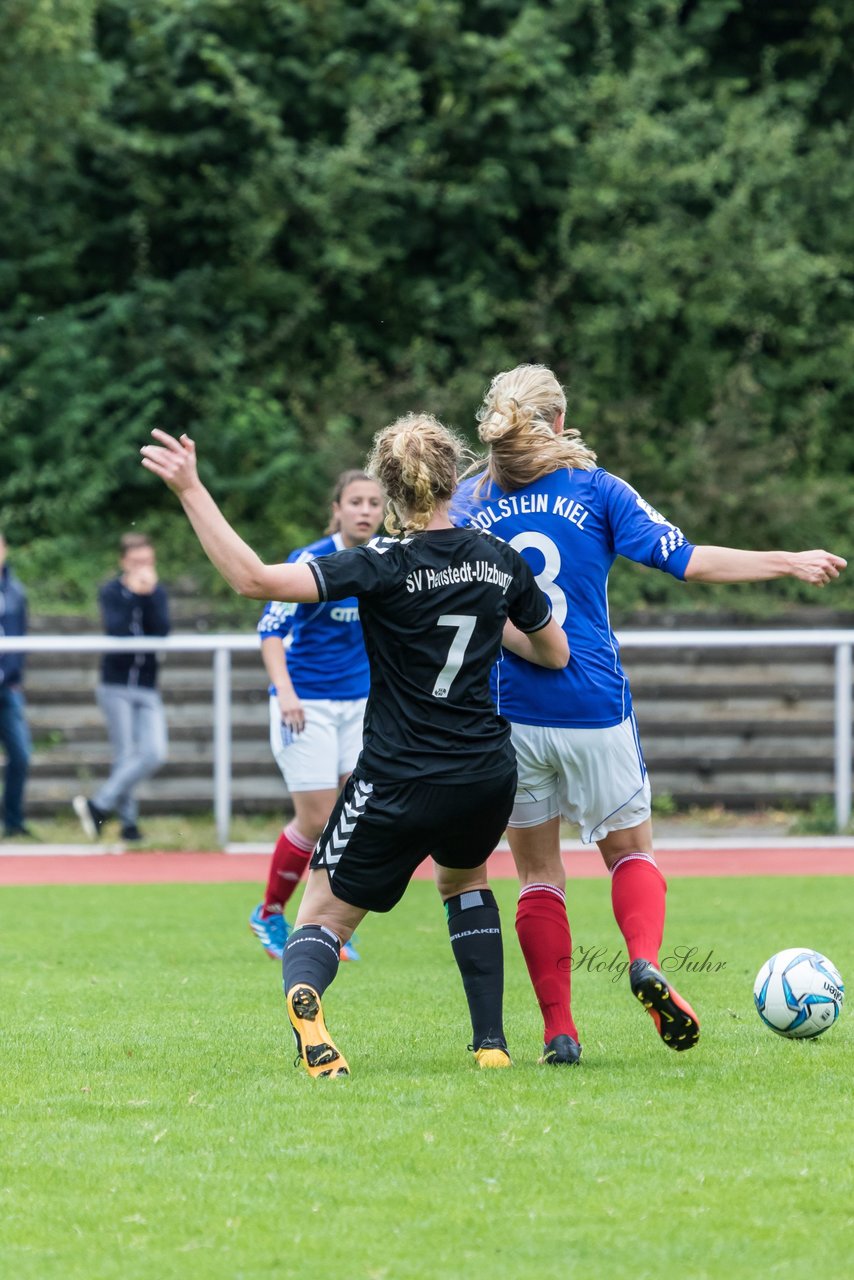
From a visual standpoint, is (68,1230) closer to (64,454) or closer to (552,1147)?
(552,1147)

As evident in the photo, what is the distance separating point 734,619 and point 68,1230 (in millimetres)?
13496

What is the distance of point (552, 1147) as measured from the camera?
4.12 meters

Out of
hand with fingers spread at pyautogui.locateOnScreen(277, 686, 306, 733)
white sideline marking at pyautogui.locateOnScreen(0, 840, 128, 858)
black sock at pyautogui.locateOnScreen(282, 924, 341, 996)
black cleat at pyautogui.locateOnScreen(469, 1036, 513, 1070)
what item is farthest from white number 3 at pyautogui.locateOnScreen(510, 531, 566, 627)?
white sideline marking at pyautogui.locateOnScreen(0, 840, 128, 858)

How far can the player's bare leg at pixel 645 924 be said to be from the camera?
4.87 meters

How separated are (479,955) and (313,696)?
2984 mm

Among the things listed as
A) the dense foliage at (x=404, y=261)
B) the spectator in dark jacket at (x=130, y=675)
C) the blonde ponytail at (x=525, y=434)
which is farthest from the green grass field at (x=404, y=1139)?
the dense foliage at (x=404, y=261)

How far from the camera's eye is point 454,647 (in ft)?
16.0

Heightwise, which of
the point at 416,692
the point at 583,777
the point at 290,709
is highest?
the point at 416,692

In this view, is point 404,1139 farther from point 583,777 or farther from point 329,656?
point 329,656

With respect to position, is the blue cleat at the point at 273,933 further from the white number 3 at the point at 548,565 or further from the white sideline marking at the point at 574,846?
the white sideline marking at the point at 574,846

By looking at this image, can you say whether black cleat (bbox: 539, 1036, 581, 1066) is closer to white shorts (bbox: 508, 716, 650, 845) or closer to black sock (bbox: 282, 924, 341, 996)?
white shorts (bbox: 508, 716, 650, 845)

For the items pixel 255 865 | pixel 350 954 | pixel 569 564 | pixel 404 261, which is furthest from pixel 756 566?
pixel 404 261

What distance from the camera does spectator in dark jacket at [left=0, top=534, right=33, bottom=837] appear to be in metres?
12.4

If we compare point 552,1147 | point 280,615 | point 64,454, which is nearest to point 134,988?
point 280,615
